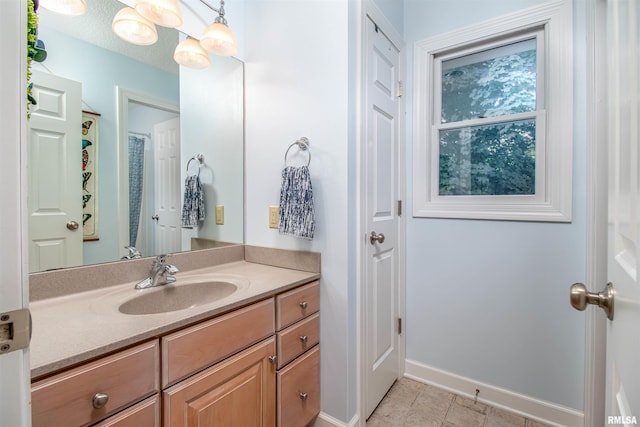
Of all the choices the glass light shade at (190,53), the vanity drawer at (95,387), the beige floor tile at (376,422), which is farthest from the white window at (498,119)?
the vanity drawer at (95,387)

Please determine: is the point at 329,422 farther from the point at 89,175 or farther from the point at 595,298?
the point at 89,175

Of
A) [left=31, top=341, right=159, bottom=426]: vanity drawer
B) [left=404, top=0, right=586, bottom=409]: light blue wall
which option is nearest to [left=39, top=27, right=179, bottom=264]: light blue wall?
[left=31, top=341, right=159, bottom=426]: vanity drawer

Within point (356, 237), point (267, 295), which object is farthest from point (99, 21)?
point (356, 237)

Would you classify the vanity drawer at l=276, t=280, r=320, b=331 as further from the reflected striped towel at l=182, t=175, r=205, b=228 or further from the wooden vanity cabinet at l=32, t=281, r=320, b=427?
the reflected striped towel at l=182, t=175, r=205, b=228

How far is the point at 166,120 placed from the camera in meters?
1.45

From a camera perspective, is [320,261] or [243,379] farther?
[320,261]

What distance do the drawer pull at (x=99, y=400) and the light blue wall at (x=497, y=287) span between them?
5.44 feet

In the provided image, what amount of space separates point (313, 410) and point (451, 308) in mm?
1003

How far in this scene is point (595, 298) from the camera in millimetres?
587

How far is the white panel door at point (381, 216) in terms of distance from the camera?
4.92 ft

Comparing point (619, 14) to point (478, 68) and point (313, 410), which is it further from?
point (313, 410)

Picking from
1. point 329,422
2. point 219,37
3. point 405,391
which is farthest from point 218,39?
point 405,391

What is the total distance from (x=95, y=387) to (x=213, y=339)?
322 millimetres

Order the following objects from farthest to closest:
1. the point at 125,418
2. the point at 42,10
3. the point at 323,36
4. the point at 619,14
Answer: the point at 323,36 → the point at 42,10 → the point at 125,418 → the point at 619,14
